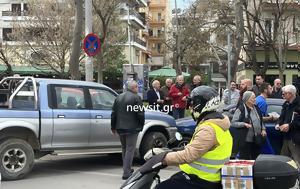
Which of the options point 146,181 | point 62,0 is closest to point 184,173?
point 146,181

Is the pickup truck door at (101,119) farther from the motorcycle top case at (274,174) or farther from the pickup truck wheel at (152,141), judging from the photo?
the motorcycle top case at (274,174)

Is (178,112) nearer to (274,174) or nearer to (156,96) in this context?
(156,96)

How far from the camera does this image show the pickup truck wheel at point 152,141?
1083cm

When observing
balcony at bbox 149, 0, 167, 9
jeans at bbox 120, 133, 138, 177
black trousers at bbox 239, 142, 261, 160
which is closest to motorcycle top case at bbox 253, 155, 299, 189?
black trousers at bbox 239, 142, 261, 160

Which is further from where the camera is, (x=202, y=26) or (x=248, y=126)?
(x=202, y=26)

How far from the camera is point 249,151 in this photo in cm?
845

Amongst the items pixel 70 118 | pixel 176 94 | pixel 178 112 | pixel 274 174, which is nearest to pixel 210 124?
pixel 274 174

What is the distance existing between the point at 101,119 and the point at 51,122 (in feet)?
3.75

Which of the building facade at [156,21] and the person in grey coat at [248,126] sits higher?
the building facade at [156,21]

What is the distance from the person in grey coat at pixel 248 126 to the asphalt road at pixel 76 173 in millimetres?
1397

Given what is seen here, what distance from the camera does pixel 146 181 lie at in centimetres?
394

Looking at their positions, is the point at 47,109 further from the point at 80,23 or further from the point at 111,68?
the point at 111,68

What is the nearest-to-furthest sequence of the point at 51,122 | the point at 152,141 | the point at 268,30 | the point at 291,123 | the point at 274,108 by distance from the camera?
the point at 291,123, the point at 51,122, the point at 274,108, the point at 152,141, the point at 268,30

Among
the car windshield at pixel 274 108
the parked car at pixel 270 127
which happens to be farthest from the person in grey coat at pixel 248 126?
the car windshield at pixel 274 108
